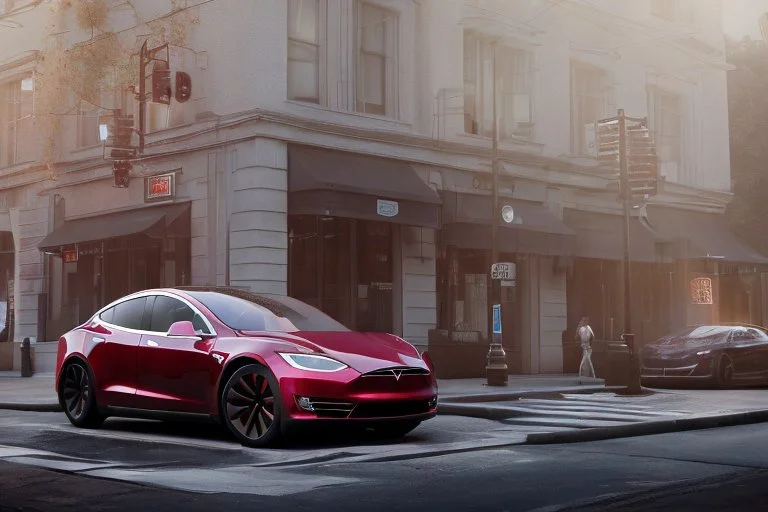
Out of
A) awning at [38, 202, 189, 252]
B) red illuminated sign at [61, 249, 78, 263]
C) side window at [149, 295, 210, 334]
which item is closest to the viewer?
side window at [149, 295, 210, 334]

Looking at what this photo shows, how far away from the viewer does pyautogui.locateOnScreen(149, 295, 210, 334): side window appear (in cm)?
1066

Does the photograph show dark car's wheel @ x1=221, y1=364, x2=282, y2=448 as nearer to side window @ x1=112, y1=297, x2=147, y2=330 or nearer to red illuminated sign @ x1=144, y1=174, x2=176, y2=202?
side window @ x1=112, y1=297, x2=147, y2=330

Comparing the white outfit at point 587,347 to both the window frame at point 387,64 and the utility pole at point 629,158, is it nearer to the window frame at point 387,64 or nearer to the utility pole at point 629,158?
the utility pole at point 629,158

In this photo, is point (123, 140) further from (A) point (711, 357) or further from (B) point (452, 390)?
(A) point (711, 357)

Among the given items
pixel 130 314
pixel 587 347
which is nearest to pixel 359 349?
pixel 130 314

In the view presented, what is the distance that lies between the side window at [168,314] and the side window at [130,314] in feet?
0.66

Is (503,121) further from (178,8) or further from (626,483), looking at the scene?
(626,483)

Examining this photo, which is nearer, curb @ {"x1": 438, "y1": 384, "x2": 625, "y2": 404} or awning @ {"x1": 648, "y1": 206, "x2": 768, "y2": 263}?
curb @ {"x1": 438, "y1": 384, "x2": 625, "y2": 404}

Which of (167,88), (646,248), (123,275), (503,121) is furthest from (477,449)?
(646,248)

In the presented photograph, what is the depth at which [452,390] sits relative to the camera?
1859cm

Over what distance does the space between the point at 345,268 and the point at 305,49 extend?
4.87 m

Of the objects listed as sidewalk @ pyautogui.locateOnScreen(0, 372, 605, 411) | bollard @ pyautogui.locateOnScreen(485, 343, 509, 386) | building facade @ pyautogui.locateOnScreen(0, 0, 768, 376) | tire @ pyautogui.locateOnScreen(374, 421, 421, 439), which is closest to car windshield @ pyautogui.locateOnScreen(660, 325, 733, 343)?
sidewalk @ pyautogui.locateOnScreen(0, 372, 605, 411)

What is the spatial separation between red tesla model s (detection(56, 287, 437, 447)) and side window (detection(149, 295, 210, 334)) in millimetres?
13

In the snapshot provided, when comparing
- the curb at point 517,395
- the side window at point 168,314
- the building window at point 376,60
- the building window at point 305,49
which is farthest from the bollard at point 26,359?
the side window at point 168,314
